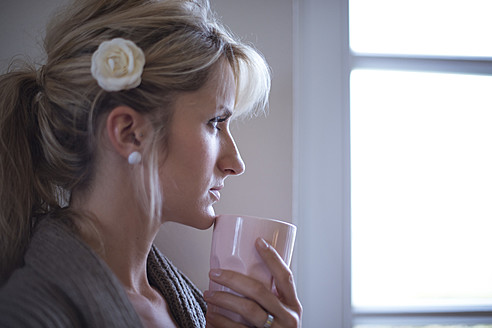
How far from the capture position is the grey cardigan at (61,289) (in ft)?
1.96

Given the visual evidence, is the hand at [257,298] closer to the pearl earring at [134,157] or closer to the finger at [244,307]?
the finger at [244,307]

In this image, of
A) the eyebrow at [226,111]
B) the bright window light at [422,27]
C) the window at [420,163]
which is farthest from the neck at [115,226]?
the bright window light at [422,27]

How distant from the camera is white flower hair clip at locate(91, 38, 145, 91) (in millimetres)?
690

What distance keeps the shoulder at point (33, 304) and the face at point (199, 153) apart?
24 centimetres

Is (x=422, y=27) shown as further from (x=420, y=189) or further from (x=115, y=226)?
(x=115, y=226)

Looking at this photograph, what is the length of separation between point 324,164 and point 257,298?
0.45 m

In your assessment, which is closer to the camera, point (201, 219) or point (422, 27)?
A: point (201, 219)

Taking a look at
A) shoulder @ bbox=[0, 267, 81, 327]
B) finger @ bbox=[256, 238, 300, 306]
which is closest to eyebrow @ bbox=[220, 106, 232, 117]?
finger @ bbox=[256, 238, 300, 306]

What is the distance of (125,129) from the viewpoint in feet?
2.45

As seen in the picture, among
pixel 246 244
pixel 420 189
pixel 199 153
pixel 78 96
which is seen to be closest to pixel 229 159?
pixel 199 153

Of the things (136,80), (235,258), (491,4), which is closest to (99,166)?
(136,80)

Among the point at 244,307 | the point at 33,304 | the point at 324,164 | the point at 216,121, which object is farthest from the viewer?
the point at 324,164

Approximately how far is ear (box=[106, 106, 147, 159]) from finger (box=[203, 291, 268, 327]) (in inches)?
11.7

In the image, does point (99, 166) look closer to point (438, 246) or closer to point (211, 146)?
point (211, 146)
